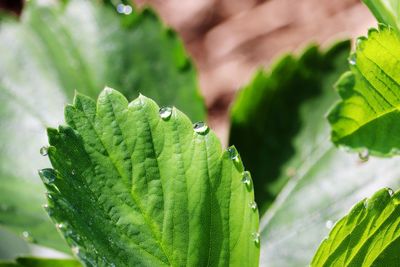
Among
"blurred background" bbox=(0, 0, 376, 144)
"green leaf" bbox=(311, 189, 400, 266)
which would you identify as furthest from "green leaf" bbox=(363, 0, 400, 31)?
"blurred background" bbox=(0, 0, 376, 144)

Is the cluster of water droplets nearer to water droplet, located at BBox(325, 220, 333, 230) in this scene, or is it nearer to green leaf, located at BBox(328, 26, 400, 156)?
green leaf, located at BBox(328, 26, 400, 156)

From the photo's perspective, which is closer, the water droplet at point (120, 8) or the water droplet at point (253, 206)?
the water droplet at point (253, 206)

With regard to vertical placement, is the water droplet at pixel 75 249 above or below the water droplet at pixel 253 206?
above

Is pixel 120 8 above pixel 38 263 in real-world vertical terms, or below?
above

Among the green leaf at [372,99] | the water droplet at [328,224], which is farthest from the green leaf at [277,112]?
the green leaf at [372,99]

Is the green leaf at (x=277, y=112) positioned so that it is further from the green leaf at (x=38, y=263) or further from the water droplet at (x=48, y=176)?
the water droplet at (x=48, y=176)

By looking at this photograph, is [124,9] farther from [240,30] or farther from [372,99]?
[240,30]

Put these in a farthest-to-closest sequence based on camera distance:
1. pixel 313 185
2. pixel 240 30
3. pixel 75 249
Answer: pixel 240 30
pixel 313 185
pixel 75 249

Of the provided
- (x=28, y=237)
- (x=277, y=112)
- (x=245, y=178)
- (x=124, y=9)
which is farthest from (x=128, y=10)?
(x=245, y=178)
